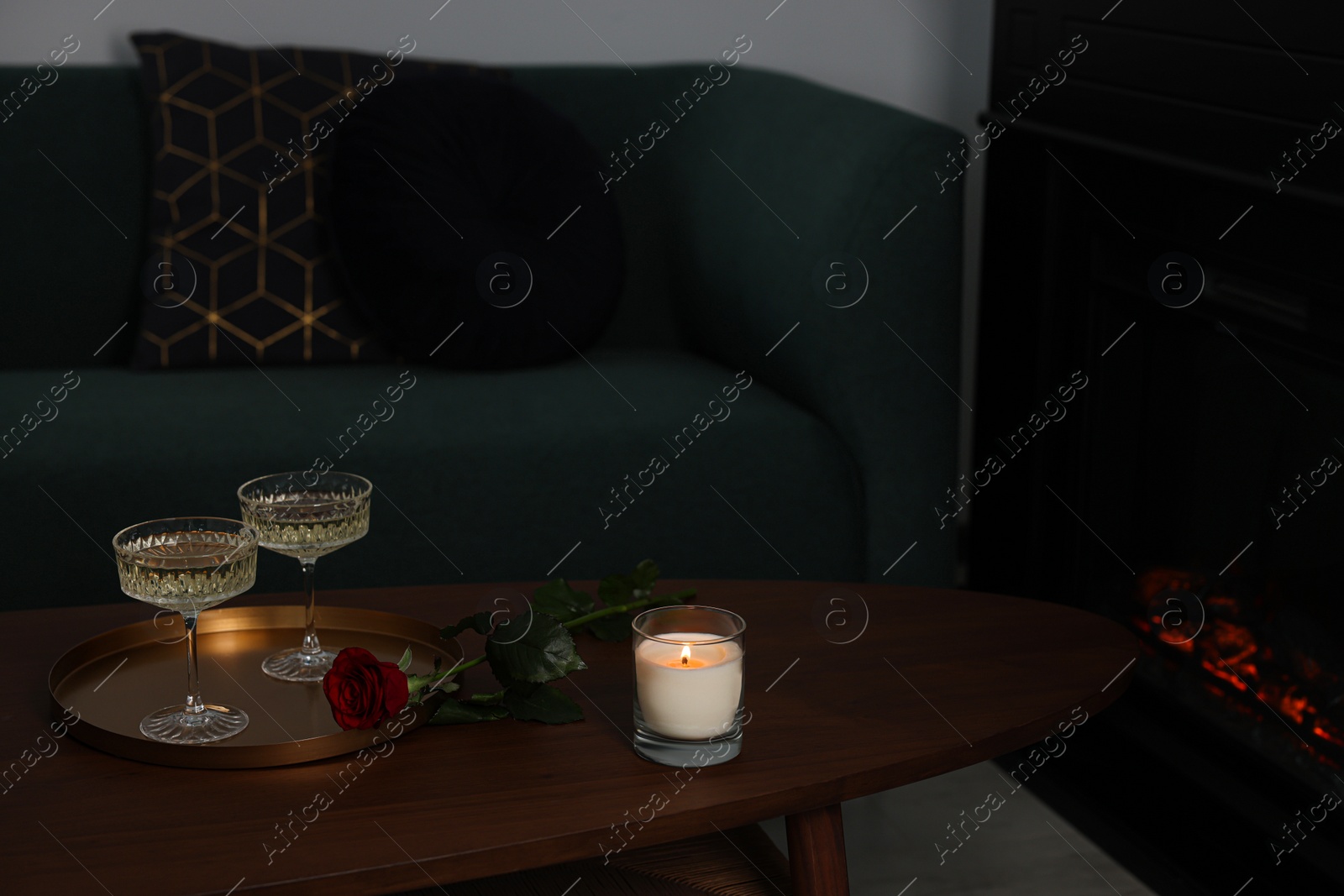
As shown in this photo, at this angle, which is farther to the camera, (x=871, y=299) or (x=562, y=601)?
(x=871, y=299)

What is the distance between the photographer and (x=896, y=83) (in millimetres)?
2490

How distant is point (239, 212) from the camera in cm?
198

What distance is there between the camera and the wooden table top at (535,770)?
78 cm

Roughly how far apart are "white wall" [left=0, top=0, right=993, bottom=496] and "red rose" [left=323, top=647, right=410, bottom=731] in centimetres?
161

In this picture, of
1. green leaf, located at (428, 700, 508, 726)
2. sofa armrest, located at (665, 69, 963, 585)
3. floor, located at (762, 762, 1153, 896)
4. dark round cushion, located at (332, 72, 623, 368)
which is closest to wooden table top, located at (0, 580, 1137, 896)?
green leaf, located at (428, 700, 508, 726)

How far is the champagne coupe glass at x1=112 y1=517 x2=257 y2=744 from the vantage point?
93 centimetres

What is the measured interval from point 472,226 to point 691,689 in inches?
45.7

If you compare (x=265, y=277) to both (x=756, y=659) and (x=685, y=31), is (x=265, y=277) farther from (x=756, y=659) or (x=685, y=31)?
(x=756, y=659)

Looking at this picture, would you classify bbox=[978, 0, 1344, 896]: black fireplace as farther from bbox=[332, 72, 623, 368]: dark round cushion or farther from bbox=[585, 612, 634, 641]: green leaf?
bbox=[585, 612, 634, 641]: green leaf

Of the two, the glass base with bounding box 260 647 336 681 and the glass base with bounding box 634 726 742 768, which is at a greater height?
the glass base with bounding box 260 647 336 681

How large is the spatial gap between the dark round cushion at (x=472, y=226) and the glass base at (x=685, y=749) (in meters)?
1.07

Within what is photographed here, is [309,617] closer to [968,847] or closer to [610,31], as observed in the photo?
[968,847]

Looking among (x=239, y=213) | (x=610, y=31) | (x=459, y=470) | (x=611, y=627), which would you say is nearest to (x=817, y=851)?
(x=611, y=627)

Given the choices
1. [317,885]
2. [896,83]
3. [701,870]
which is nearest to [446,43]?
[896,83]
